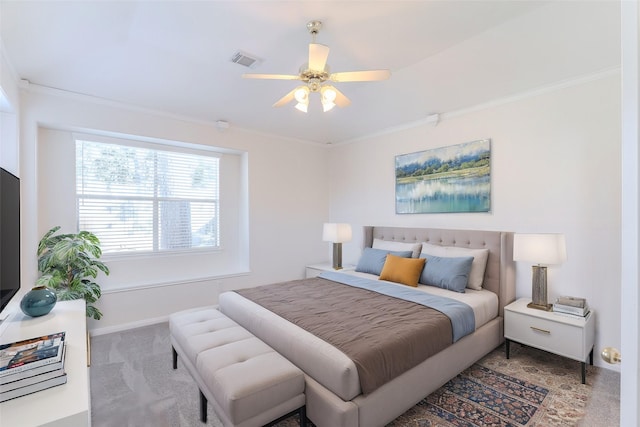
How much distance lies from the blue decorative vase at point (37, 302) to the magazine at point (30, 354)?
0.68 metres

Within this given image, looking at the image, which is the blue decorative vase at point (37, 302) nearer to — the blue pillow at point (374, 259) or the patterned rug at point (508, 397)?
the patterned rug at point (508, 397)

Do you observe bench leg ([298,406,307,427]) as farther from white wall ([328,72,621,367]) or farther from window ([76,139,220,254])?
window ([76,139,220,254])

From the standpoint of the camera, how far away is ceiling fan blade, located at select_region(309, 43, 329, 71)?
77.2 inches

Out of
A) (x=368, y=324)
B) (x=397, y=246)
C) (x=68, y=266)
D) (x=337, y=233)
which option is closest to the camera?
(x=368, y=324)

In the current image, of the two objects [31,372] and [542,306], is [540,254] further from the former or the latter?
[31,372]

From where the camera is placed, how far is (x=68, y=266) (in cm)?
299

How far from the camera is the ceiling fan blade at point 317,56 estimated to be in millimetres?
1960

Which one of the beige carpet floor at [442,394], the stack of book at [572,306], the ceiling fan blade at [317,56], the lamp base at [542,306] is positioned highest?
the ceiling fan blade at [317,56]

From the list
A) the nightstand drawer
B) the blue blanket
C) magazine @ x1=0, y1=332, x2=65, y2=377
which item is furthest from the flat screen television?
the nightstand drawer

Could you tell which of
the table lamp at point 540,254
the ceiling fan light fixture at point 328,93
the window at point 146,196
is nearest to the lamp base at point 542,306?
the table lamp at point 540,254

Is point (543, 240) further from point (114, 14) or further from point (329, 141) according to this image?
point (114, 14)

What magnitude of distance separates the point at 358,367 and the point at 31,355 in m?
1.54

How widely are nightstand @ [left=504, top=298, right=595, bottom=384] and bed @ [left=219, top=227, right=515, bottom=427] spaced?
17 centimetres

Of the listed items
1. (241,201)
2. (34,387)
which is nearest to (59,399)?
(34,387)
